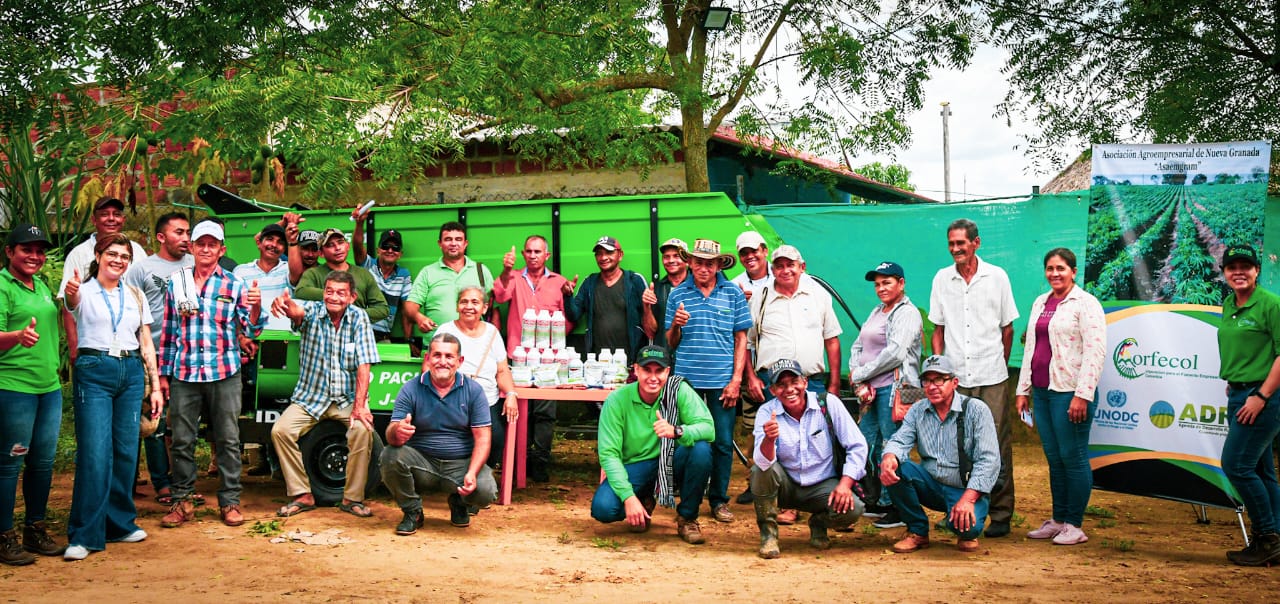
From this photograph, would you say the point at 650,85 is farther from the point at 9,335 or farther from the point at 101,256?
the point at 9,335

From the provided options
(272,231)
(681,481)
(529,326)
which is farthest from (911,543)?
(272,231)

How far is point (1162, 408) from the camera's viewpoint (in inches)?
266

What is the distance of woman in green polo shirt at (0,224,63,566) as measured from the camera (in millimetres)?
5605

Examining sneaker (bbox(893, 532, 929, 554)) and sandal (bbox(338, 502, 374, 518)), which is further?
sandal (bbox(338, 502, 374, 518))

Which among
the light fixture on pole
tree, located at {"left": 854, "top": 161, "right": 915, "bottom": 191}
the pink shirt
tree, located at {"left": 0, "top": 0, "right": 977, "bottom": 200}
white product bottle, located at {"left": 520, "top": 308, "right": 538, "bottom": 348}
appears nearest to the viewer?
tree, located at {"left": 0, "top": 0, "right": 977, "bottom": 200}

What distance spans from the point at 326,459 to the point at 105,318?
1.86 meters

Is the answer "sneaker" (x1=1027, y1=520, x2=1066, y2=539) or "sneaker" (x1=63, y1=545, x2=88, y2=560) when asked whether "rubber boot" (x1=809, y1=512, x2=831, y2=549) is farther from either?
"sneaker" (x1=63, y1=545, x2=88, y2=560)

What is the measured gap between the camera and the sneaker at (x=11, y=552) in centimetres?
577

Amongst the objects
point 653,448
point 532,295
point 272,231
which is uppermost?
point 272,231

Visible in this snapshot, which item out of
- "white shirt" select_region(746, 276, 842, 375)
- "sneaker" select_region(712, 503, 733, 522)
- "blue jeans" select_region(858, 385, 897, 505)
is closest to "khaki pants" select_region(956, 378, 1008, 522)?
"blue jeans" select_region(858, 385, 897, 505)

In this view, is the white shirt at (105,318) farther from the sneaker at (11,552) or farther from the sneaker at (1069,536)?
the sneaker at (1069,536)

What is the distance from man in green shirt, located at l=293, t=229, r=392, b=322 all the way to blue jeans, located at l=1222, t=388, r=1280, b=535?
5686 millimetres

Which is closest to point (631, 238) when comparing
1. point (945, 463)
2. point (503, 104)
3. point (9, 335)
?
point (503, 104)

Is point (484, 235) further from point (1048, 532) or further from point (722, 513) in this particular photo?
point (1048, 532)
